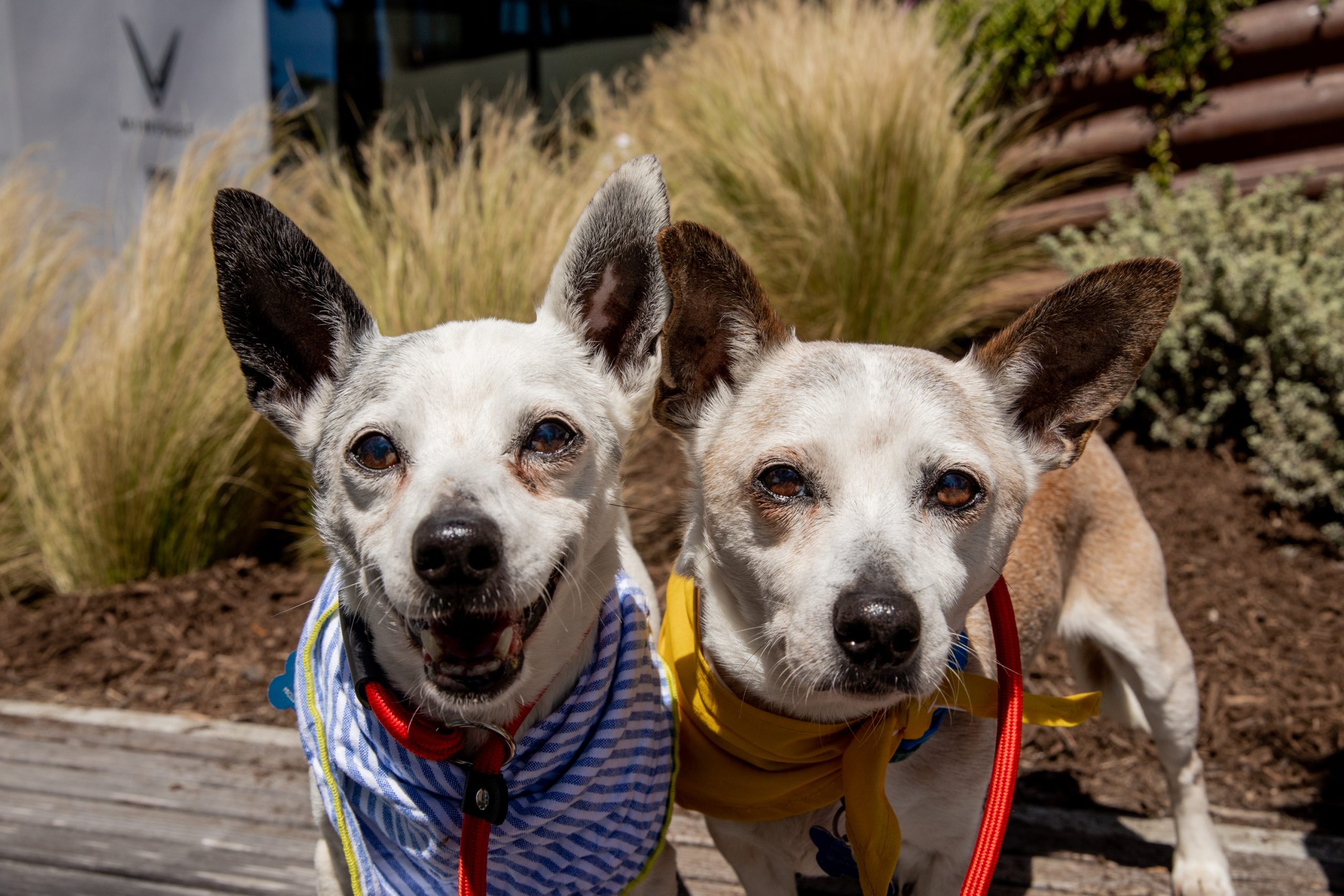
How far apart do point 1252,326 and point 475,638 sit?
4.51m

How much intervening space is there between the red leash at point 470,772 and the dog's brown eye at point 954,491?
3.10 ft

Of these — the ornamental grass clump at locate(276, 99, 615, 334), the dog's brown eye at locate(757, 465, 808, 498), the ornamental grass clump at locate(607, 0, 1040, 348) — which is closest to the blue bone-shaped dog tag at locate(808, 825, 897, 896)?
the dog's brown eye at locate(757, 465, 808, 498)

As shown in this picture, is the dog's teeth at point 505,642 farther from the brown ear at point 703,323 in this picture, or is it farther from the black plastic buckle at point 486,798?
the brown ear at point 703,323

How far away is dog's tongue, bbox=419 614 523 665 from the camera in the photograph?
1.76 metres

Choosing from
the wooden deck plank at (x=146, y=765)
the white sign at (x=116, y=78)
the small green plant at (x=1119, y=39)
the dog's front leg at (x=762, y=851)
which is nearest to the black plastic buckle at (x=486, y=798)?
the dog's front leg at (x=762, y=851)

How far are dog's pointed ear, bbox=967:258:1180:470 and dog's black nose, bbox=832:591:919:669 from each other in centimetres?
72

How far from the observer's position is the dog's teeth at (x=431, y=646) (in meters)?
1.77

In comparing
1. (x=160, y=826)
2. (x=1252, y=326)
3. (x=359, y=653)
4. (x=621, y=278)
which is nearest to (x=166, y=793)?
(x=160, y=826)

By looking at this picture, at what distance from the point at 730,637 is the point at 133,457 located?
3384 millimetres

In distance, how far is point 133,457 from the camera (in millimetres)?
4285

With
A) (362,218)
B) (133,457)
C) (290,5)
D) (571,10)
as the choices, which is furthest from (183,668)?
(571,10)

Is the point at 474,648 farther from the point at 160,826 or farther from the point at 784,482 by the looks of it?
the point at 160,826

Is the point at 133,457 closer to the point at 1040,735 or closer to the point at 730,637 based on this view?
the point at 730,637

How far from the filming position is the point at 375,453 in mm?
1867
